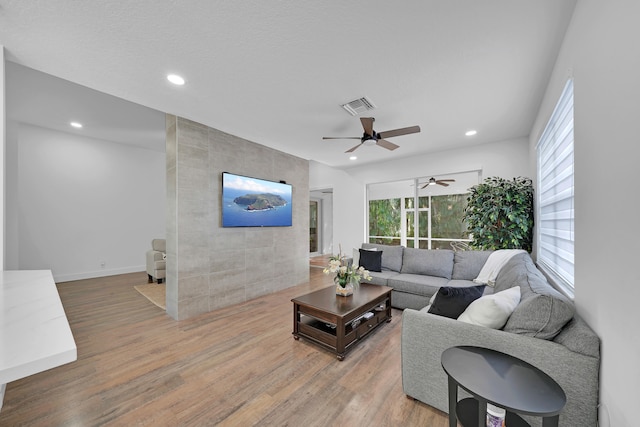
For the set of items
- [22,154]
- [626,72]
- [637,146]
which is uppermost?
[22,154]

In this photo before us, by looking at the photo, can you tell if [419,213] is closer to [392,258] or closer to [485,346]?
[392,258]

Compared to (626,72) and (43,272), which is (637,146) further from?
(43,272)

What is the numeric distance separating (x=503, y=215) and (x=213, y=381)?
4.13m

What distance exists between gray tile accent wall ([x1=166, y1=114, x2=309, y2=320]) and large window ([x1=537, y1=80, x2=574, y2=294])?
378 centimetres

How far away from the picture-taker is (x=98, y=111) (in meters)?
3.79

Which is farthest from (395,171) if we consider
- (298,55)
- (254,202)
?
(298,55)

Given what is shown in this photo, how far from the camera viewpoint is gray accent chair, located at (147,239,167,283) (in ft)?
15.8

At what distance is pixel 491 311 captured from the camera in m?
1.56

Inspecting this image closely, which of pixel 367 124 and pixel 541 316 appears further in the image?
pixel 367 124

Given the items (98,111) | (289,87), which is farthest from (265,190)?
(98,111)

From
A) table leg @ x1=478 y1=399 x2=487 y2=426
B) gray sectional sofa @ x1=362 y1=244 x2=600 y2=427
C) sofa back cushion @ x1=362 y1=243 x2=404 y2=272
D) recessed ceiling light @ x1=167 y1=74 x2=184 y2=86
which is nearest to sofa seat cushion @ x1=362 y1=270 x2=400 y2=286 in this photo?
sofa back cushion @ x1=362 y1=243 x2=404 y2=272

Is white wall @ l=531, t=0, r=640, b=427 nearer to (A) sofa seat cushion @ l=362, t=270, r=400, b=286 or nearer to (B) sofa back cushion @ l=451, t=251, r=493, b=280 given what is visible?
(B) sofa back cushion @ l=451, t=251, r=493, b=280

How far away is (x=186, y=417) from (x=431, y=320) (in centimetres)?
176

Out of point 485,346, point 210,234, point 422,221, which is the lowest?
point 485,346
